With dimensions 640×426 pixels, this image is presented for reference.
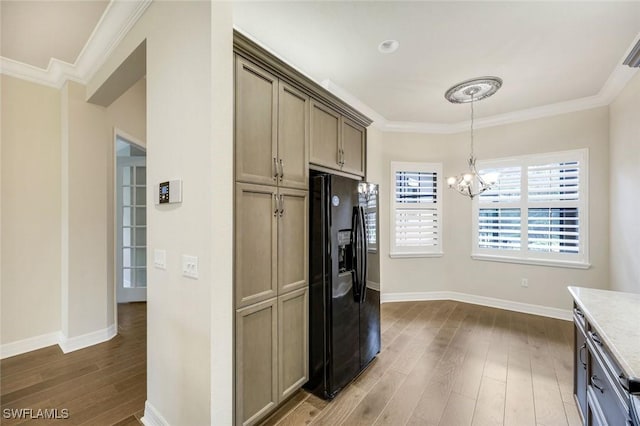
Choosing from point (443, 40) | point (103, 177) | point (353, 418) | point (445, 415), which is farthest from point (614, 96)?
point (103, 177)

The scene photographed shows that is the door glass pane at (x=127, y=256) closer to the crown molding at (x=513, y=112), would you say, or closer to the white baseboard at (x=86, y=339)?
the white baseboard at (x=86, y=339)

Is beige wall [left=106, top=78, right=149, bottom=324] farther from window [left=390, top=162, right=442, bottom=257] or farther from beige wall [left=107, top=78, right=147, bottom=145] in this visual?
window [left=390, top=162, right=442, bottom=257]

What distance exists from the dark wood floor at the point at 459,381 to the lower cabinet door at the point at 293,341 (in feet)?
0.58

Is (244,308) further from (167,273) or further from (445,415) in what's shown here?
(445,415)

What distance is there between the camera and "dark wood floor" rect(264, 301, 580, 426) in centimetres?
198

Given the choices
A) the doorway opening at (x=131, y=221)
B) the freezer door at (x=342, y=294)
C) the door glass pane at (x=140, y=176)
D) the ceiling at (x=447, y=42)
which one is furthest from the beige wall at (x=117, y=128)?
the freezer door at (x=342, y=294)

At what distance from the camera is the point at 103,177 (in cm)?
313

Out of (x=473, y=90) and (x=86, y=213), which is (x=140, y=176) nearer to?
(x=86, y=213)

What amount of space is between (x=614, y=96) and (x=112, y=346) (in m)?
6.58

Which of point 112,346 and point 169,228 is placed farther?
point 112,346

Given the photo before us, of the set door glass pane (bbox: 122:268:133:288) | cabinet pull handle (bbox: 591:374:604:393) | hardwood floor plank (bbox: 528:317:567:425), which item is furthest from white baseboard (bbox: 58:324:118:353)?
cabinet pull handle (bbox: 591:374:604:393)

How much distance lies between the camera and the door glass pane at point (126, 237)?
15.2 feet

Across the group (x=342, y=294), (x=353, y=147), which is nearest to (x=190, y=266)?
(x=342, y=294)

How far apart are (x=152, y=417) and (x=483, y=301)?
4548 mm
